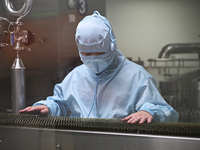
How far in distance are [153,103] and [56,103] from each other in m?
0.43

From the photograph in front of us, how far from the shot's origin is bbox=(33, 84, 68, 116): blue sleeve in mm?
1112

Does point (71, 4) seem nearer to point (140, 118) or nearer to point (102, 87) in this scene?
point (102, 87)

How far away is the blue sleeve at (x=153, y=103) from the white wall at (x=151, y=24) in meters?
0.37

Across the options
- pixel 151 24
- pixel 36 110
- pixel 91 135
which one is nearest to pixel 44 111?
pixel 36 110

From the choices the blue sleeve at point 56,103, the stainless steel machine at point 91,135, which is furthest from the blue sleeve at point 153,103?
the blue sleeve at point 56,103

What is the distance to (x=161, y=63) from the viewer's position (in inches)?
56.2

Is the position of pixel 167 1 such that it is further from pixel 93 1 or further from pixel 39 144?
pixel 39 144

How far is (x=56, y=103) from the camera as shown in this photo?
1177 mm

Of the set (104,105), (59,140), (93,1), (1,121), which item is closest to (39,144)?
(59,140)

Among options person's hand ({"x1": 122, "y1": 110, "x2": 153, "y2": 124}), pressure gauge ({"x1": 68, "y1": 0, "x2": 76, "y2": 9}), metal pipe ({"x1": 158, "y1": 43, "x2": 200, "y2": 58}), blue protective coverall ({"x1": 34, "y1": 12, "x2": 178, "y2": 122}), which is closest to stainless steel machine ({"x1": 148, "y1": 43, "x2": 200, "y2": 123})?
metal pipe ({"x1": 158, "y1": 43, "x2": 200, "y2": 58})

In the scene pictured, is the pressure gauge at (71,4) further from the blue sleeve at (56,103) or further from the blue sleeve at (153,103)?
the blue sleeve at (153,103)

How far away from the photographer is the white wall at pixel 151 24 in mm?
1405

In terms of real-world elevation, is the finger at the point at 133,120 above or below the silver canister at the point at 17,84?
below

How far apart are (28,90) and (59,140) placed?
1.86 feet
